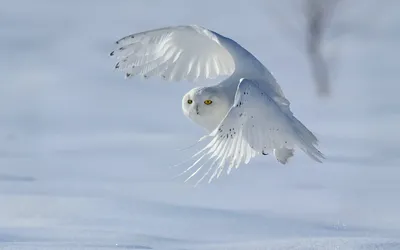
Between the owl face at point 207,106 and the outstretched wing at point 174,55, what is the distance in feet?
4.78

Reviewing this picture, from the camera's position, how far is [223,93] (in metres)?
13.9

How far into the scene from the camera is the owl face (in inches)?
543

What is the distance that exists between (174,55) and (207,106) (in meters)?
2.32

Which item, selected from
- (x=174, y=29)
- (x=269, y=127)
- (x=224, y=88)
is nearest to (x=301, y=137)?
(x=269, y=127)

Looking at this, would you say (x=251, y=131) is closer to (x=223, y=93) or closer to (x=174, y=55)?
(x=223, y=93)

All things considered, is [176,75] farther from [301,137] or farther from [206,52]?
[301,137]

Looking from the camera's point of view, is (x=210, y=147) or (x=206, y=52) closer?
(x=210, y=147)

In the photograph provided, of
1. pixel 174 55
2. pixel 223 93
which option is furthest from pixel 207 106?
pixel 174 55

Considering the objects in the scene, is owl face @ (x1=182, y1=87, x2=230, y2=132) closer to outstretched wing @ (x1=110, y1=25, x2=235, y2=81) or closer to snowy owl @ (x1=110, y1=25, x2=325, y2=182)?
snowy owl @ (x1=110, y1=25, x2=325, y2=182)

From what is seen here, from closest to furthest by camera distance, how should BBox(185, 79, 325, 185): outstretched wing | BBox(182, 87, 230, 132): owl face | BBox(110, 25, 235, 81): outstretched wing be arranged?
1. BBox(185, 79, 325, 185): outstretched wing
2. BBox(182, 87, 230, 132): owl face
3. BBox(110, 25, 235, 81): outstretched wing

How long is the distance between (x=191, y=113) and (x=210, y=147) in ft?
6.34

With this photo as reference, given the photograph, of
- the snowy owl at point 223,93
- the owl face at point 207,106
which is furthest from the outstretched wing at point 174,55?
the owl face at point 207,106

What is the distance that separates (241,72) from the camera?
14.4 m

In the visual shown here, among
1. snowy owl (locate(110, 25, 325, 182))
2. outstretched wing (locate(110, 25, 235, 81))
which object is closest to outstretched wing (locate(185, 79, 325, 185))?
snowy owl (locate(110, 25, 325, 182))
